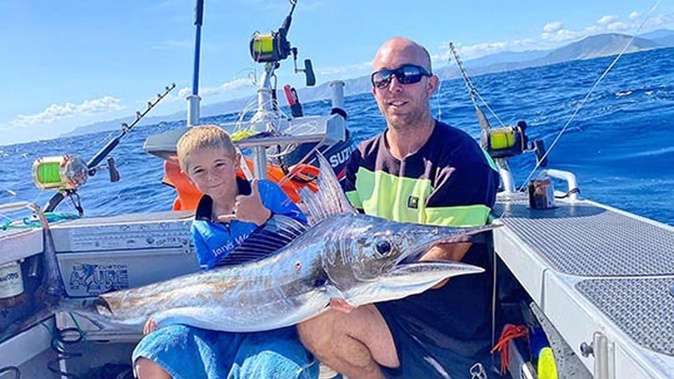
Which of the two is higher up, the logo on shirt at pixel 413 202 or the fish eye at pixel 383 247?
the logo on shirt at pixel 413 202

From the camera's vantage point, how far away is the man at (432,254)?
7.74ft

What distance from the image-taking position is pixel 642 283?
5.26ft

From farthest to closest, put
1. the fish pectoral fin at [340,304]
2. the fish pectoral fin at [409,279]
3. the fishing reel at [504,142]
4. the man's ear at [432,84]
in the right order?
the fishing reel at [504,142] < the man's ear at [432,84] < the fish pectoral fin at [340,304] < the fish pectoral fin at [409,279]

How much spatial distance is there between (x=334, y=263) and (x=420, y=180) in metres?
0.71

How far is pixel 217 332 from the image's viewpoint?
249 cm

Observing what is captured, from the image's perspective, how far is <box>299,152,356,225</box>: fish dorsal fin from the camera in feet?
7.11

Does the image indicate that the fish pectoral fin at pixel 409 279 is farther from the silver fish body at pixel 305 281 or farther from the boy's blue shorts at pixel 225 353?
the boy's blue shorts at pixel 225 353

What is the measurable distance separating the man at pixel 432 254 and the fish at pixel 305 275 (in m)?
0.23

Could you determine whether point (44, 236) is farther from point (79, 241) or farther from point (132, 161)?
point (132, 161)

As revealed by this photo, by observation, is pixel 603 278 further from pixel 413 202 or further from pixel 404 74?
pixel 404 74

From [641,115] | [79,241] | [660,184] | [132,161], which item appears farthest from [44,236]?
[132,161]

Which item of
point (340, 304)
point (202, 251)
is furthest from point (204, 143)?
point (340, 304)

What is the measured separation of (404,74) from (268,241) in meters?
0.92

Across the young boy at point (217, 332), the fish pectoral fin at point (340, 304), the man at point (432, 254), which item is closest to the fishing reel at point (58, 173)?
the young boy at point (217, 332)
